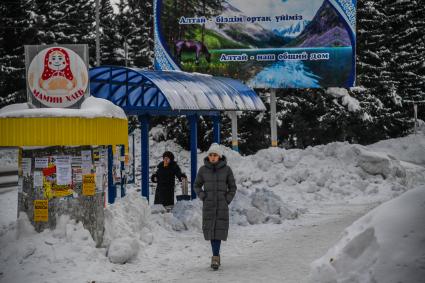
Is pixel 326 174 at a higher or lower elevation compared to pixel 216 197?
lower

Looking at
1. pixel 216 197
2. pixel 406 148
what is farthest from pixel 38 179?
pixel 406 148

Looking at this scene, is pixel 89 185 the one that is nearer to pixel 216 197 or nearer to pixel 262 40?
pixel 216 197

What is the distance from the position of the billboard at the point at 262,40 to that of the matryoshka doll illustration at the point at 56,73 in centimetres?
1603

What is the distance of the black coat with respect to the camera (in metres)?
13.0

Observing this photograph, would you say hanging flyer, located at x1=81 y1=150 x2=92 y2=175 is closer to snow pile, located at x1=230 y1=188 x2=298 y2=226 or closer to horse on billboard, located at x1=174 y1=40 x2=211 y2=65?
snow pile, located at x1=230 y1=188 x2=298 y2=226

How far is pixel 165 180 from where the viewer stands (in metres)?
13.0

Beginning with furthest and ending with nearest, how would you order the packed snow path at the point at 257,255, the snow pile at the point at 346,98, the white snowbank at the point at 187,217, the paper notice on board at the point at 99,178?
the snow pile at the point at 346,98
the paper notice on board at the point at 99,178
the packed snow path at the point at 257,255
the white snowbank at the point at 187,217

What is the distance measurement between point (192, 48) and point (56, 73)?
17101 millimetres

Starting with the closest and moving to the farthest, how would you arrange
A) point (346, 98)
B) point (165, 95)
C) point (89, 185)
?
1. point (89, 185)
2. point (165, 95)
3. point (346, 98)

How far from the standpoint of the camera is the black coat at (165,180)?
512 inches

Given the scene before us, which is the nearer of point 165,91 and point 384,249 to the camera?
point 384,249

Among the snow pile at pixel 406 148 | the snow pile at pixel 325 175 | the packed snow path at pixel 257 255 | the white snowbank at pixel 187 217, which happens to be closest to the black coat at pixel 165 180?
the white snowbank at pixel 187 217

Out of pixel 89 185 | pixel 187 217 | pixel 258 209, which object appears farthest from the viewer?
pixel 258 209

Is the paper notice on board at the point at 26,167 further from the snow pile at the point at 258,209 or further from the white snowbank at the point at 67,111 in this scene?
the snow pile at the point at 258,209
